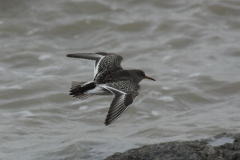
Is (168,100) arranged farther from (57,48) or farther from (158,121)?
(57,48)

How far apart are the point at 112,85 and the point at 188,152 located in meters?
1.68

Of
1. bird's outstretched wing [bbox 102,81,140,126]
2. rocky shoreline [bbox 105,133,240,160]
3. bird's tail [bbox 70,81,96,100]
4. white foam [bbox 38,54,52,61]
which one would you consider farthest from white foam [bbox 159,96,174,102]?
rocky shoreline [bbox 105,133,240,160]

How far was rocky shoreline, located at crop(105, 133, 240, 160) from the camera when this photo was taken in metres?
Result: 3.74

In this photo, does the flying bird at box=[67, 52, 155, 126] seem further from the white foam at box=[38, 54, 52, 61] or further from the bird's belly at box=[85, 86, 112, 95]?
the white foam at box=[38, 54, 52, 61]

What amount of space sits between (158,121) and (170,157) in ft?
9.26

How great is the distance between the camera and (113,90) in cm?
495

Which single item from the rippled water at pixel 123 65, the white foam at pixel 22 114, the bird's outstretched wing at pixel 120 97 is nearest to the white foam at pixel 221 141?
the bird's outstretched wing at pixel 120 97

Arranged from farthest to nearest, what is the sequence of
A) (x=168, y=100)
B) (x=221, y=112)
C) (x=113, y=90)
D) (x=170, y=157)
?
(x=168, y=100) < (x=221, y=112) < (x=113, y=90) < (x=170, y=157)

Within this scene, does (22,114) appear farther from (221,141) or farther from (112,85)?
(221,141)

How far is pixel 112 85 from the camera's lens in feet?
17.0

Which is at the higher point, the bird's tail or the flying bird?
the flying bird

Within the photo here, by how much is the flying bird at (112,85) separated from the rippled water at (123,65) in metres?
0.67

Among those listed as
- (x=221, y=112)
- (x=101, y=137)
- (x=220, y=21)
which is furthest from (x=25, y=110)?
(x=220, y=21)

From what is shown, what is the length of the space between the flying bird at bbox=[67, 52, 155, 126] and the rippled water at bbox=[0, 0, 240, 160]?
2.19 ft
